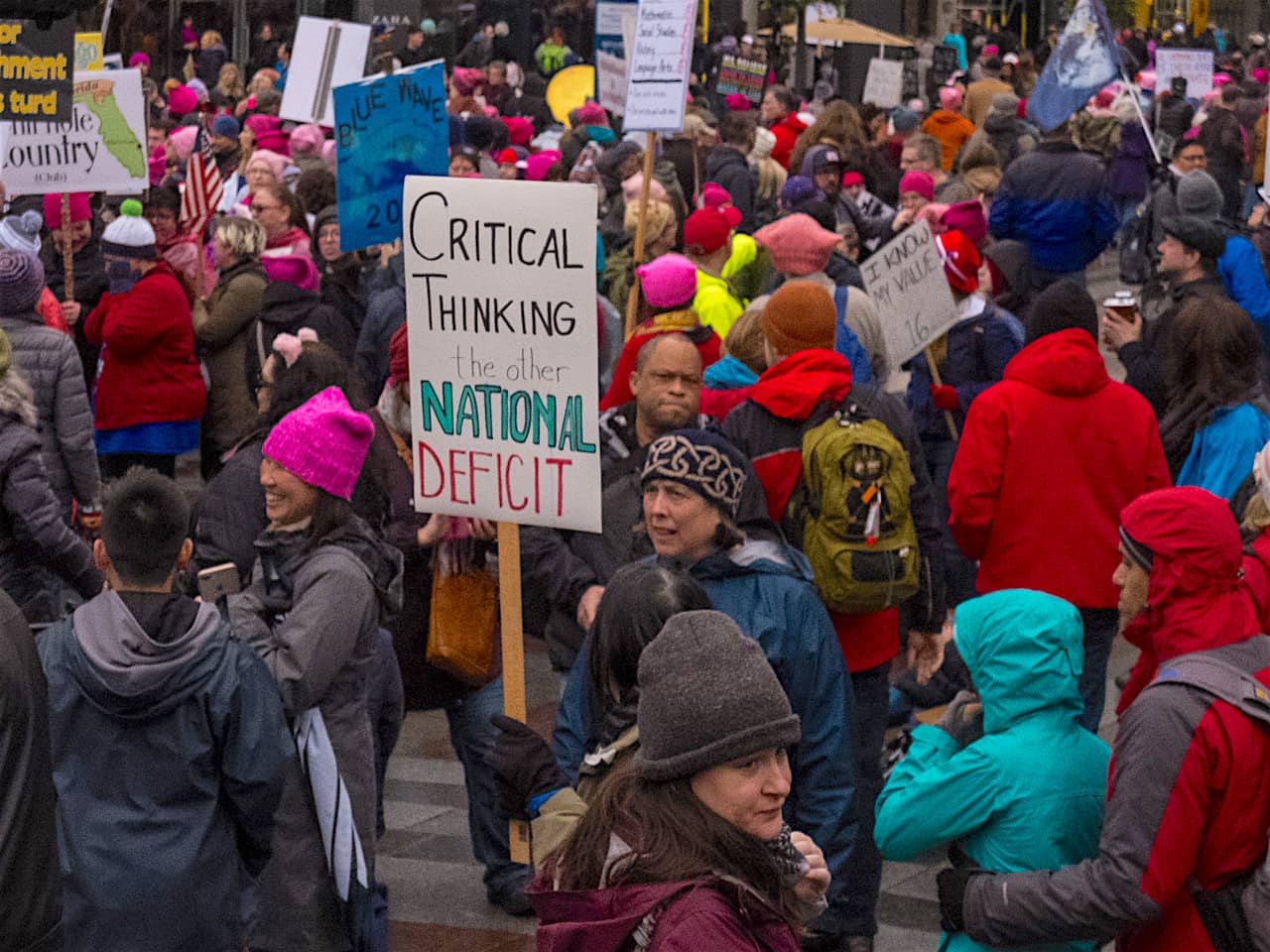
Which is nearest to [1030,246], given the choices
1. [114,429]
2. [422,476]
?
[114,429]

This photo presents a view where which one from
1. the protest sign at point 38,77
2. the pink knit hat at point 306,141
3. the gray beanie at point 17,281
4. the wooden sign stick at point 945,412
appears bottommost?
the wooden sign stick at point 945,412

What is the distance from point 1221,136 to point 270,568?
1635 cm

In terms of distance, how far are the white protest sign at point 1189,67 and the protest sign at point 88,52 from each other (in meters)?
13.3

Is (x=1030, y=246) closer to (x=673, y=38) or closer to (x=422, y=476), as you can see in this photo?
(x=673, y=38)

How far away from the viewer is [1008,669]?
13.5ft

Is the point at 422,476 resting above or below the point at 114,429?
above

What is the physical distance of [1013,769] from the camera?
13.3 feet

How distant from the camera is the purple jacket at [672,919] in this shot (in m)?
2.51

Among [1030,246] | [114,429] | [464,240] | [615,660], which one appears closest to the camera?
[615,660]

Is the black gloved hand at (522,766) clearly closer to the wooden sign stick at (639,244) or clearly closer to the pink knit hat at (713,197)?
the wooden sign stick at (639,244)

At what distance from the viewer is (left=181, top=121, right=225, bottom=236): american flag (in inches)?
422

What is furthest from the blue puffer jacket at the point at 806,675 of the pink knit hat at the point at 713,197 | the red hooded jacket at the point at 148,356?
the pink knit hat at the point at 713,197

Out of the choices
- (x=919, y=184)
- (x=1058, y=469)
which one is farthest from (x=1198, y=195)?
(x=1058, y=469)

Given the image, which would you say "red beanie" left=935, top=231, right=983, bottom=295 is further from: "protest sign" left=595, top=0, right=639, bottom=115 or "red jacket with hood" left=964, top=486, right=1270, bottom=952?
"protest sign" left=595, top=0, right=639, bottom=115
